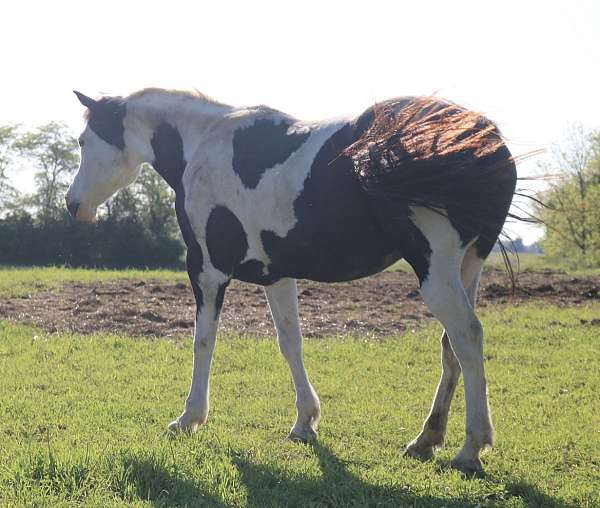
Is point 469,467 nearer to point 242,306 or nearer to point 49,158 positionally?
point 242,306

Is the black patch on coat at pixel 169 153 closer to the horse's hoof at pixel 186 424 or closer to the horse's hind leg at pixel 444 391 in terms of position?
the horse's hoof at pixel 186 424

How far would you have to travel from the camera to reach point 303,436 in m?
5.07

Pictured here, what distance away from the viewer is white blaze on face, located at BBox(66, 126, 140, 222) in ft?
19.2

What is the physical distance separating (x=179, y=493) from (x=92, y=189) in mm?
3058

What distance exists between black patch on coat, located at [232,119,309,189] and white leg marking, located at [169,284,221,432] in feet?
2.92

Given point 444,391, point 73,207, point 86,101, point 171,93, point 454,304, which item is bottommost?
point 444,391

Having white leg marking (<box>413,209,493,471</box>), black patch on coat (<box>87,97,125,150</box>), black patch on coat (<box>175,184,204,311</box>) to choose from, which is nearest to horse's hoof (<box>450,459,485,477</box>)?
white leg marking (<box>413,209,493,471</box>)

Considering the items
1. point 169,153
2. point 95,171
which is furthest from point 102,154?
point 169,153

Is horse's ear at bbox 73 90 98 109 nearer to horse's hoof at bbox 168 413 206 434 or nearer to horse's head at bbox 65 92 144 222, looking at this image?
horse's head at bbox 65 92 144 222

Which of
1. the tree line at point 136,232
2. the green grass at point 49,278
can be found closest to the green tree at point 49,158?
the tree line at point 136,232

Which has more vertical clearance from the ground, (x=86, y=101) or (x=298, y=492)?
(x=86, y=101)

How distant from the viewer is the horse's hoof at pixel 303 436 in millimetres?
5030

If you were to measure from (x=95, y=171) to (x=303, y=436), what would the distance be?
2.84 m

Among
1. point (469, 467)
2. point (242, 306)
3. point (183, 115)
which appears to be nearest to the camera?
point (469, 467)
